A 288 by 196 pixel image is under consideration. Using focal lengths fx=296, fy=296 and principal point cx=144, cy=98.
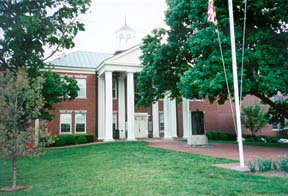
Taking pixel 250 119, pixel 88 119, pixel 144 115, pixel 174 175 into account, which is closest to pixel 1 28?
pixel 174 175

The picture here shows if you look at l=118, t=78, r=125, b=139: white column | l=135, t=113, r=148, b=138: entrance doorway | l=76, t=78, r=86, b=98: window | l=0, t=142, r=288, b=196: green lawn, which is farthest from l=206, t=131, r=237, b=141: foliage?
l=0, t=142, r=288, b=196: green lawn

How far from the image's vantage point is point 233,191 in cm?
752

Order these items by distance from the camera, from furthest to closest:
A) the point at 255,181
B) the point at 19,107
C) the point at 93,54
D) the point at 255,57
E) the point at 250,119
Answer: the point at 93,54 → the point at 250,119 → the point at 255,57 → the point at 19,107 → the point at 255,181

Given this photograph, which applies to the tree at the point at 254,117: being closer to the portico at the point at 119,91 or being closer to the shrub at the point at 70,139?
the portico at the point at 119,91

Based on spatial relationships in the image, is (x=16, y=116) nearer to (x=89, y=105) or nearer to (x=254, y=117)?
(x=89, y=105)

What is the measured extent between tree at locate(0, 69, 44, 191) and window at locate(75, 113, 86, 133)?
68.6ft

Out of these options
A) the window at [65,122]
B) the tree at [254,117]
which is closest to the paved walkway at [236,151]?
the tree at [254,117]

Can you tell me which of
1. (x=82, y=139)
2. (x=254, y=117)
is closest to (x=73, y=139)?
(x=82, y=139)

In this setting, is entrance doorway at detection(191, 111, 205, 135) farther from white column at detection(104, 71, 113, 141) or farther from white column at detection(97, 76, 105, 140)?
white column at detection(97, 76, 105, 140)

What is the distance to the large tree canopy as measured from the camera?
16.5 meters

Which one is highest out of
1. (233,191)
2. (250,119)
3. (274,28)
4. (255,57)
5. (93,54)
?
(93,54)

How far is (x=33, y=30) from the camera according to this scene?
13109 mm

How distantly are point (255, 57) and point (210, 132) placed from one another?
61.2 ft

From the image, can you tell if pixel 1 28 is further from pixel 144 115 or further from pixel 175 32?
pixel 144 115
